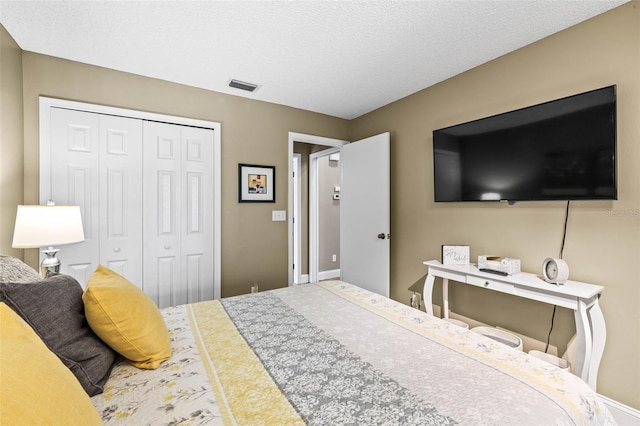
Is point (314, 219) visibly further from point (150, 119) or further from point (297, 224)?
point (150, 119)

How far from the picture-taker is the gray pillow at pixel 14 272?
1.16 meters

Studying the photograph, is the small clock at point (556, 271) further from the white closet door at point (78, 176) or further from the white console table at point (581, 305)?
the white closet door at point (78, 176)

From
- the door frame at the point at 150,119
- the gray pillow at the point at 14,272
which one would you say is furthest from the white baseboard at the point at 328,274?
the gray pillow at the point at 14,272

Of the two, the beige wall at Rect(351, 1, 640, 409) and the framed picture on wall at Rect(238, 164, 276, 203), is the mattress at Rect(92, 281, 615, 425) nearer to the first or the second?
the beige wall at Rect(351, 1, 640, 409)

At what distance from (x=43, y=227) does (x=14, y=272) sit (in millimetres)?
758

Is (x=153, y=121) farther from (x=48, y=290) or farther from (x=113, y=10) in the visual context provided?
(x=48, y=290)

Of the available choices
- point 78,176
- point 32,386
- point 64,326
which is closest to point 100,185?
point 78,176

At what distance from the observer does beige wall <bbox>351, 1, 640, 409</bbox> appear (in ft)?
5.85

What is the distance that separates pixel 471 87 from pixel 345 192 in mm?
1807

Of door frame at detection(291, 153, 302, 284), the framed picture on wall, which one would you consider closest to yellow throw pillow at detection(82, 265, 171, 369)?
the framed picture on wall

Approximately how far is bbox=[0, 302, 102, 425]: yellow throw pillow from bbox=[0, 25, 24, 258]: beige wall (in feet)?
6.48

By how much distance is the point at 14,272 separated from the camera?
48.3 inches

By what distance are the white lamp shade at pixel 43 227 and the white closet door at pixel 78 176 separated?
2.16ft

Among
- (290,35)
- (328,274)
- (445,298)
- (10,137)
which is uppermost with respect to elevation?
(290,35)
